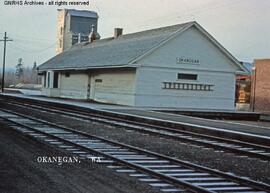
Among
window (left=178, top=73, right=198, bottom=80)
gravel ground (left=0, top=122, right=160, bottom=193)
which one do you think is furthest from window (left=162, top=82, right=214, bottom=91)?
gravel ground (left=0, top=122, right=160, bottom=193)

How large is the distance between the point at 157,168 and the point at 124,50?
31.5m

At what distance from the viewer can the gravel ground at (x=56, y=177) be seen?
7.89 meters

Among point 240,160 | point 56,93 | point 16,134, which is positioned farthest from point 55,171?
point 56,93

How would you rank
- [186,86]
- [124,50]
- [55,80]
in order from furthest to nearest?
[55,80] → [124,50] → [186,86]

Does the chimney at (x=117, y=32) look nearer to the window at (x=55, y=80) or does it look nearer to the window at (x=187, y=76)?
the window at (x=55, y=80)

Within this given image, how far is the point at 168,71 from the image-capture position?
37438 mm

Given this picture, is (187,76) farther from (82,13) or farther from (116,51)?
(82,13)

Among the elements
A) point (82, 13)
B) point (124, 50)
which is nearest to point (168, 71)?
point (124, 50)

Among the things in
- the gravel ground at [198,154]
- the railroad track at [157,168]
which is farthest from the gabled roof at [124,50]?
the railroad track at [157,168]

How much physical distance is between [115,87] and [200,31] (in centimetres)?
805

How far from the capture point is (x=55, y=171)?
9.42 metres

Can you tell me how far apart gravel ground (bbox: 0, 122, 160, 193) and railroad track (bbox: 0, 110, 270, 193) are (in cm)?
42

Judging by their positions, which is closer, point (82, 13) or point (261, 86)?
point (261, 86)

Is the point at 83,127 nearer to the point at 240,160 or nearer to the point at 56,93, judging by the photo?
the point at 240,160
